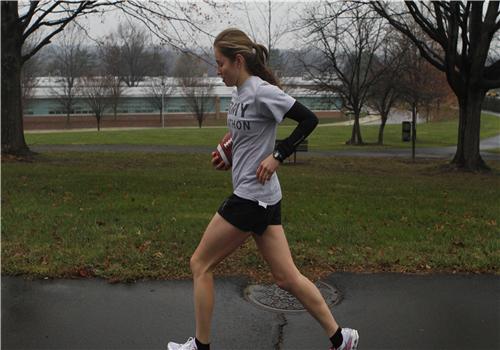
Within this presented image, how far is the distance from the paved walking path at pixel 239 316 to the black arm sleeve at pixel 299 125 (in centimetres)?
135

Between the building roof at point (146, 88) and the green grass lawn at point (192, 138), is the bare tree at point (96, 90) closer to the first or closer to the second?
the building roof at point (146, 88)

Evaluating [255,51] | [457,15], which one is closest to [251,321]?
[255,51]

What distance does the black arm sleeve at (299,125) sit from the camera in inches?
119

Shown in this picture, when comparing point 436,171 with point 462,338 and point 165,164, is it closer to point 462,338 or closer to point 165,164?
point 165,164

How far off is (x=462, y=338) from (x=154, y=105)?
71167mm

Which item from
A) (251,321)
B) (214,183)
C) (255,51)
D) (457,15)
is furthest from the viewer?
(457,15)

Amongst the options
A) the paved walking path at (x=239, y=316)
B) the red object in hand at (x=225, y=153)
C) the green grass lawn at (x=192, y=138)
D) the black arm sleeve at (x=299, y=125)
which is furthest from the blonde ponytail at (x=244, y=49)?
the green grass lawn at (x=192, y=138)

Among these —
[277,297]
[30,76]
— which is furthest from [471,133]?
[30,76]

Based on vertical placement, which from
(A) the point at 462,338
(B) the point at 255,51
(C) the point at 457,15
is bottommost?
(A) the point at 462,338

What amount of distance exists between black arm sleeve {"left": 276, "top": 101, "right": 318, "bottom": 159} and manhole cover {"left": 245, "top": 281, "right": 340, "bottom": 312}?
1.62m

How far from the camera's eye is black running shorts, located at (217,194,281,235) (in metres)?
3.08

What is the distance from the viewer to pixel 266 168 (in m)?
2.98

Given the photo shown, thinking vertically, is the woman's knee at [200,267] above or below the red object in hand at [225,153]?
below

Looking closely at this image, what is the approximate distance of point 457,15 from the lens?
15305 mm
